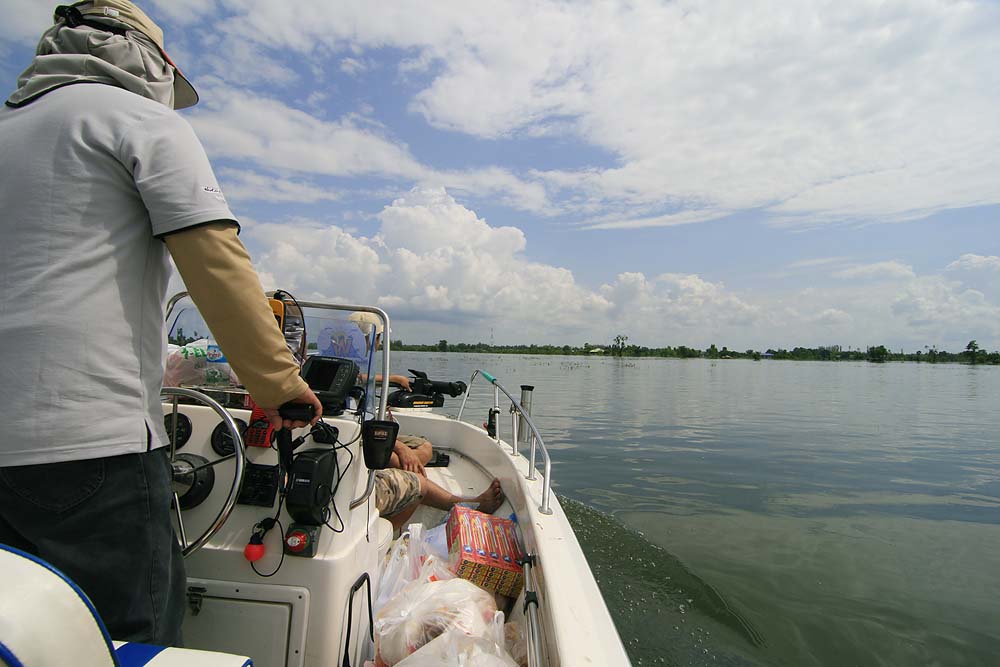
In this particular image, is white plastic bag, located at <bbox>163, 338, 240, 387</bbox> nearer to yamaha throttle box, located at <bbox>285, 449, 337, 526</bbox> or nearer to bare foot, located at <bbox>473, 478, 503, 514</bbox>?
yamaha throttle box, located at <bbox>285, 449, 337, 526</bbox>

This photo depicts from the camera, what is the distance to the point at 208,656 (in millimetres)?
873

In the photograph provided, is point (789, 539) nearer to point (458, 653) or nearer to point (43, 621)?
point (458, 653)

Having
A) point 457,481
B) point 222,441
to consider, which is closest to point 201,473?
point 222,441

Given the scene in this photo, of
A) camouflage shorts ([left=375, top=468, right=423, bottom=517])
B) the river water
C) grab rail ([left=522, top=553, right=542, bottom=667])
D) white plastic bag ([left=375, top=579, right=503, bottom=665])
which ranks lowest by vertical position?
the river water

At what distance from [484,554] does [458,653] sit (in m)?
0.85

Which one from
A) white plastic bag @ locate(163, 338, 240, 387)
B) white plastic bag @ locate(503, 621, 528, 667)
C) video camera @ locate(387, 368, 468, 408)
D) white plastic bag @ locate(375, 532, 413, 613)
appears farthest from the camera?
video camera @ locate(387, 368, 468, 408)

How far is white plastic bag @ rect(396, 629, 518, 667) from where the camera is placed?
160 cm

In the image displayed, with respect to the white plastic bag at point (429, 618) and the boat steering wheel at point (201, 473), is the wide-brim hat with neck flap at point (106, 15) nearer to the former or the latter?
the boat steering wheel at point (201, 473)

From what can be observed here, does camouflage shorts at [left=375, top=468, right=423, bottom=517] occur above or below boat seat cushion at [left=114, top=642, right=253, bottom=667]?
below

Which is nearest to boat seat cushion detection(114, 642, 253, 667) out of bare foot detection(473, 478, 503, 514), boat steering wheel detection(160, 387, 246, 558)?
boat steering wheel detection(160, 387, 246, 558)

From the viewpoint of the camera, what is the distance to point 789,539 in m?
5.20

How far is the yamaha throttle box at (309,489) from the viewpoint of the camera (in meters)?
1.61

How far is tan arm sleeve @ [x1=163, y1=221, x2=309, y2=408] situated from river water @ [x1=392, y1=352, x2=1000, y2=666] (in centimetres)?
225

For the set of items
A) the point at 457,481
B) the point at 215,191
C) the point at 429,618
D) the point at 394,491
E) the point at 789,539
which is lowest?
the point at 789,539
